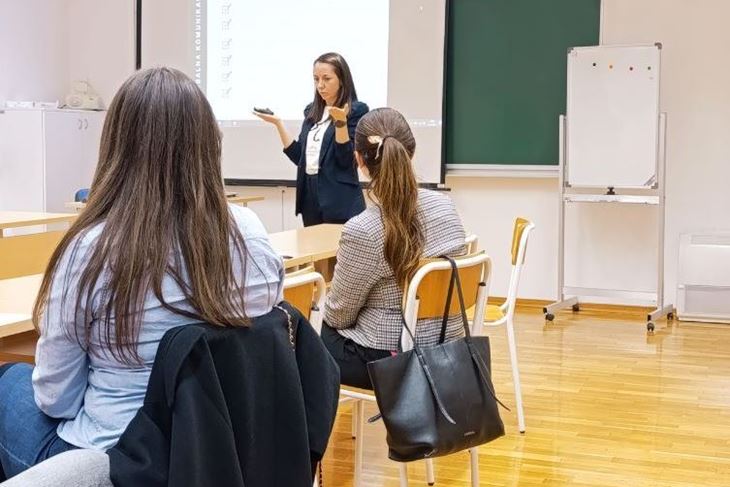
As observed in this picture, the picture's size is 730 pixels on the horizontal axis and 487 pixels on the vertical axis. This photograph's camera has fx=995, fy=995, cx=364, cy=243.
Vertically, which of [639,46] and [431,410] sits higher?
[639,46]

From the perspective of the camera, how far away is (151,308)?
4.98 ft

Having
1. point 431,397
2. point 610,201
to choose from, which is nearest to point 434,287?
point 431,397

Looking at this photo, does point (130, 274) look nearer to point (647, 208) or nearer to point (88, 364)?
point (88, 364)

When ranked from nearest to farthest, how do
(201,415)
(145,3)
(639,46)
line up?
(201,415) < (639,46) < (145,3)

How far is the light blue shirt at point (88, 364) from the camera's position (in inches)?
59.1

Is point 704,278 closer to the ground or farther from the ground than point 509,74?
closer to the ground

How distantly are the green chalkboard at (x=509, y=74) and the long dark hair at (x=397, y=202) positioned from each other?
375 centimetres

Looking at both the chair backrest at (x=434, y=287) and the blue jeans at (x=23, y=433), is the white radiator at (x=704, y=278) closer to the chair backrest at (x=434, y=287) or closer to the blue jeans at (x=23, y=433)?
the chair backrest at (x=434, y=287)

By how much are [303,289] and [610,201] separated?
4.19 metres

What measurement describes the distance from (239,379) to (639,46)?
4962mm

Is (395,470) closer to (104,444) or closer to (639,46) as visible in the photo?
(104,444)

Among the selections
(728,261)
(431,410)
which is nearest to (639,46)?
(728,261)

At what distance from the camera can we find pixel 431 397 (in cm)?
237

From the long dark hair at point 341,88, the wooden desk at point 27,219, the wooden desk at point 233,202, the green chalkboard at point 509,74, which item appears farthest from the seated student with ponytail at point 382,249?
the green chalkboard at point 509,74
